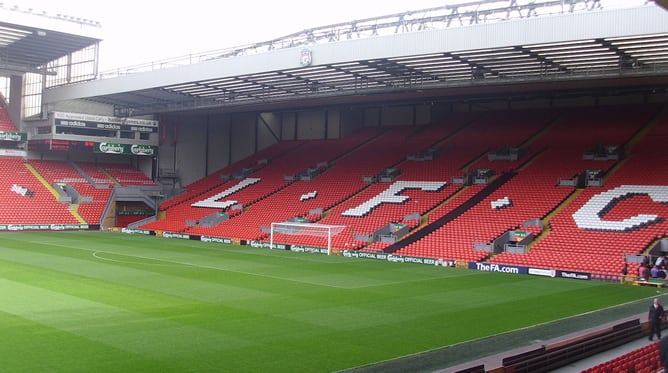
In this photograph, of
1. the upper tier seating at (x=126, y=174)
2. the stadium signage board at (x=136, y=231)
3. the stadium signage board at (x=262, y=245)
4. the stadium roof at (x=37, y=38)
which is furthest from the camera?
the upper tier seating at (x=126, y=174)

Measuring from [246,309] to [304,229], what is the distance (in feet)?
66.4

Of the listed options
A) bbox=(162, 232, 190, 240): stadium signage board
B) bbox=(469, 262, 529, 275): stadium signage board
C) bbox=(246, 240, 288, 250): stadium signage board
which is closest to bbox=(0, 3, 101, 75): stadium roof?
bbox=(162, 232, 190, 240): stadium signage board

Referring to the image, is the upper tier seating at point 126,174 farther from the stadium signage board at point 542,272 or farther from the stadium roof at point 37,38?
the stadium signage board at point 542,272

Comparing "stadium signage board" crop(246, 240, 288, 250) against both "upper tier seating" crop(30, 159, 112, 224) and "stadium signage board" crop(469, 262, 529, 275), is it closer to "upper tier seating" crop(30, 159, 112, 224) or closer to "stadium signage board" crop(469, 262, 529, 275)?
"stadium signage board" crop(469, 262, 529, 275)

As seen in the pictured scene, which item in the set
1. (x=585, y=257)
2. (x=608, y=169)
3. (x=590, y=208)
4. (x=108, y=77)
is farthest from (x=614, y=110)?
(x=108, y=77)

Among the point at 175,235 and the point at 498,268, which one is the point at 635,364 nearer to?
the point at 498,268

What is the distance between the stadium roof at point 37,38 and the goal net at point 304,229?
1805 cm

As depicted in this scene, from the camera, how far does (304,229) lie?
3712 centimetres

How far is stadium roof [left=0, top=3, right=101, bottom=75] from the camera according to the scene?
38.0m

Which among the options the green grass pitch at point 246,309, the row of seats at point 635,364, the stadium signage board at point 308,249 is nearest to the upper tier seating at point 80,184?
the green grass pitch at point 246,309

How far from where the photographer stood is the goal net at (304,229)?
117 ft

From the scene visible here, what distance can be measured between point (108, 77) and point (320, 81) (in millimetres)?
15482

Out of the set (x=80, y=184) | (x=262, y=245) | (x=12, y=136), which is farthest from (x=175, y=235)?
(x=12, y=136)

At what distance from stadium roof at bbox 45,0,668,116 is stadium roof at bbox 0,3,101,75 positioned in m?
3.25
